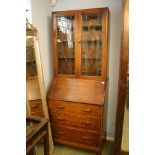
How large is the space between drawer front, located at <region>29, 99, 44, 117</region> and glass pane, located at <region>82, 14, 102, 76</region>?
2.50ft

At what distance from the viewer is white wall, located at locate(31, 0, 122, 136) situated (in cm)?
230

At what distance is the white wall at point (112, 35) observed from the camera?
2.31 metres

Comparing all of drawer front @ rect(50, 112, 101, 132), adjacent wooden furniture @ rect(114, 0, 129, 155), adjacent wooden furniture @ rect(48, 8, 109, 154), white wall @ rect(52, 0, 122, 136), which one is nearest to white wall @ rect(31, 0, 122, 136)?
white wall @ rect(52, 0, 122, 136)

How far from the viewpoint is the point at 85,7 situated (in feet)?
8.00

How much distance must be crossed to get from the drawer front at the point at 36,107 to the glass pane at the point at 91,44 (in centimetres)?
76

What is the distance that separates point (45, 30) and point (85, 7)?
0.68m

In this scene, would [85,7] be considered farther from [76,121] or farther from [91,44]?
[76,121]

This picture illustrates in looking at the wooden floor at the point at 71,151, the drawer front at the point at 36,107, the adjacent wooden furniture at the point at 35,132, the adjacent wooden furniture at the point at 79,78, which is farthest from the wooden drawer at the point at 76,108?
the adjacent wooden furniture at the point at 35,132

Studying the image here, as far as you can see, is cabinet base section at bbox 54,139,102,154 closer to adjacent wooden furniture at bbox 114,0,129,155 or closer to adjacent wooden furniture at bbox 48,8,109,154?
adjacent wooden furniture at bbox 48,8,109,154

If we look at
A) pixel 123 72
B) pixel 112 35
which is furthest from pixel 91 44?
pixel 123 72
